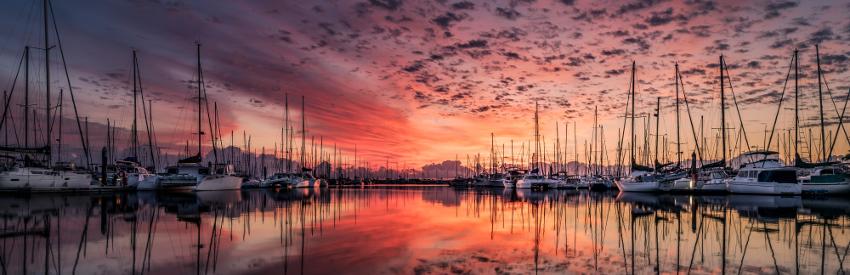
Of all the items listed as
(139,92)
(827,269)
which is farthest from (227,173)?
(827,269)

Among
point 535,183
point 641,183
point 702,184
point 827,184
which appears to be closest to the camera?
point 827,184

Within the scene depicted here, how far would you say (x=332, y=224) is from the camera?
19359 mm

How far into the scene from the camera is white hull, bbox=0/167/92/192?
134ft

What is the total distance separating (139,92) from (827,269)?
58784 mm

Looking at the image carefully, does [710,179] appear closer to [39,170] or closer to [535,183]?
[535,183]

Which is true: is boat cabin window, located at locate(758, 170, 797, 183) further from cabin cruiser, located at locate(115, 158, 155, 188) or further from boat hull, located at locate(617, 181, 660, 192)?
cabin cruiser, located at locate(115, 158, 155, 188)

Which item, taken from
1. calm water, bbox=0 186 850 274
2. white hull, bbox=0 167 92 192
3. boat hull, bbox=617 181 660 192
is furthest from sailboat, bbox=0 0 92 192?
boat hull, bbox=617 181 660 192

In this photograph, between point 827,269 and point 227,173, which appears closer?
point 827,269

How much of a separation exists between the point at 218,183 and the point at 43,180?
17.1 m

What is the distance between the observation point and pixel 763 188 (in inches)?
1753

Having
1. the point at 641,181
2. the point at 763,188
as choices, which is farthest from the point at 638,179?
the point at 763,188

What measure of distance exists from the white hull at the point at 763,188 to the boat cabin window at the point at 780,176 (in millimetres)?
587

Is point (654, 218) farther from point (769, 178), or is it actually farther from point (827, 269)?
point (769, 178)

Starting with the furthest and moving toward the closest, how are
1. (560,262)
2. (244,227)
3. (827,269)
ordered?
(244,227) → (560,262) → (827,269)
